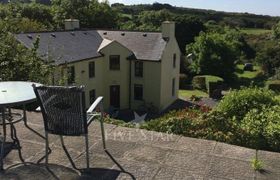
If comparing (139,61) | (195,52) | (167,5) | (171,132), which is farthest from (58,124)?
(167,5)

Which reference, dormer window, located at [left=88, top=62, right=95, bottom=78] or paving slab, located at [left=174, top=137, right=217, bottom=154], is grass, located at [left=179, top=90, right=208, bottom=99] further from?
paving slab, located at [left=174, top=137, right=217, bottom=154]

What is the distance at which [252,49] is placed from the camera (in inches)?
3130

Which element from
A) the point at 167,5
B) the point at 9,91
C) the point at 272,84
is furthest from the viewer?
the point at 167,5

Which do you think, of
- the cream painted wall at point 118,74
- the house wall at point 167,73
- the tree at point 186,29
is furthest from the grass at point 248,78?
the cream painted wall at point 118,74

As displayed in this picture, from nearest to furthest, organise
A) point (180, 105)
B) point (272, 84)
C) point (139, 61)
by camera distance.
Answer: point (139, 61)
point (180, 105)
point (272, 84)

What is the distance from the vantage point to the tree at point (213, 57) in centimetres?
4612

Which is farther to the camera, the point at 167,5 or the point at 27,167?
the point at 167,5

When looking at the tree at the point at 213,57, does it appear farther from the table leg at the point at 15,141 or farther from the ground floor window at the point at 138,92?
the table leg at the point at 15,141

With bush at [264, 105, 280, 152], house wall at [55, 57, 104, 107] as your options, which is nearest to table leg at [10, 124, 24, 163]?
bush at [264, 105, 280, 152]

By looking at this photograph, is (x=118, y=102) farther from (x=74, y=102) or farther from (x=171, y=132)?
(x=74, y=102)

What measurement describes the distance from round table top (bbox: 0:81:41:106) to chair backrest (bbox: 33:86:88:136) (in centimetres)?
41

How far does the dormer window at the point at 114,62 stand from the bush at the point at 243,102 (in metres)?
20.1

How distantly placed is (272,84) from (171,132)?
32.7 metres

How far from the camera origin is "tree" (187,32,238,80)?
151 feet
